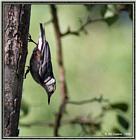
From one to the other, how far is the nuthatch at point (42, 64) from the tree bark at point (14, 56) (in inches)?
2.1

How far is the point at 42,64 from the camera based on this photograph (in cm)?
97

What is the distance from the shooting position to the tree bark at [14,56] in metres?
0.91

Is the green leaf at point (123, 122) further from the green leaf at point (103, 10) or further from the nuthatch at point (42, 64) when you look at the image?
the nuthatch at point (42, 64)

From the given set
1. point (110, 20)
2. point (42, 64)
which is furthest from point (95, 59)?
point (42, 64)

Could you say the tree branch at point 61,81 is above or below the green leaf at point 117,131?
above

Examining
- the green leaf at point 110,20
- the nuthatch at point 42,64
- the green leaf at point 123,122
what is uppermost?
the green leaf at point 110,20

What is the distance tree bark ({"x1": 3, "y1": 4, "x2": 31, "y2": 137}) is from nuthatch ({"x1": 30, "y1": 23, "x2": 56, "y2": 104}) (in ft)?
0.17

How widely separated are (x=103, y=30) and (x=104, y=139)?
1387mm

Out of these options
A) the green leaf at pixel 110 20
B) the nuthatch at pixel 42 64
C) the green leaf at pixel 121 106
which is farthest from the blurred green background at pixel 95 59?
the nuthatch at pixel 42 64

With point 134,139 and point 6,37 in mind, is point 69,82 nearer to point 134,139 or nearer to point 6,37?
point 134,139

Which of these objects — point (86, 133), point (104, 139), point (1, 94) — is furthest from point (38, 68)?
point (86, 133)

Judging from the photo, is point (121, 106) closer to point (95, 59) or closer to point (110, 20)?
point (110, 20)

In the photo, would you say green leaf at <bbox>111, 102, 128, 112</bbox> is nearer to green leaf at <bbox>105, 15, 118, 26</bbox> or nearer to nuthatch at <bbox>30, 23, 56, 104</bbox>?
green leaf at <bbox>105, 15, 118, 26</bbox>

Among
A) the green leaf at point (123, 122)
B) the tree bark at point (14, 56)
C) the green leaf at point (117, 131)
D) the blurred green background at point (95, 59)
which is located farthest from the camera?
the blurred green background at point (95, 59)
